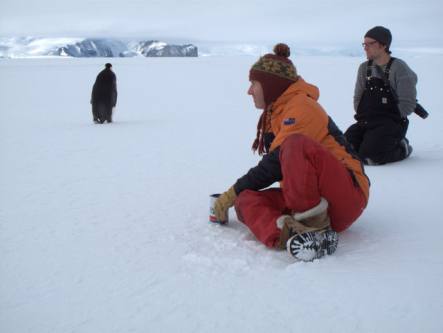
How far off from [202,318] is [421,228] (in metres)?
1.12

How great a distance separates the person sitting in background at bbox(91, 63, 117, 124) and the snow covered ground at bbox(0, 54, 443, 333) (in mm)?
2267

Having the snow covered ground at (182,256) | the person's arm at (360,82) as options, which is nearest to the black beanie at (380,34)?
the person's arm at (360,82)

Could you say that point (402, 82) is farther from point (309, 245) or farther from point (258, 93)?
point (309, 245)

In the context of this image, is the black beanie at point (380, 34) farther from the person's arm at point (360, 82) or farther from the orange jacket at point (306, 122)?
the orange jacket at point (306, 122)

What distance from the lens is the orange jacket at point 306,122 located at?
1.66 meters

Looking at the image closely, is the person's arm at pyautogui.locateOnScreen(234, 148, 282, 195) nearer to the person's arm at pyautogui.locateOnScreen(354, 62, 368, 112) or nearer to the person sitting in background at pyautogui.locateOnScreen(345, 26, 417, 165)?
the person sitting in background at pyautogui.locateOnScreen(345, 26, 417, 165)

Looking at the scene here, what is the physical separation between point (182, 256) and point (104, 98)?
4833mm

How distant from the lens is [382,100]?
319 centimetres

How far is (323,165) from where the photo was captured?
1.54 m

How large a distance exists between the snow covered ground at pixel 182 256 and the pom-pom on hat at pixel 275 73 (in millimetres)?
577

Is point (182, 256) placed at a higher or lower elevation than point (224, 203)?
lower

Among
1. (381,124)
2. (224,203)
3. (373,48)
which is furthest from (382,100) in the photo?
(224,203)

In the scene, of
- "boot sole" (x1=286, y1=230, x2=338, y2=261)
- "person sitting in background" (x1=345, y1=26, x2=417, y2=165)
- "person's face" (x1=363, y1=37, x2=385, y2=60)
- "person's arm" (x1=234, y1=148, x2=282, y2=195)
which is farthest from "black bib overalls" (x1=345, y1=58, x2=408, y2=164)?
"boot sole" (x1=286, y1=230, x2=338, y2=261)

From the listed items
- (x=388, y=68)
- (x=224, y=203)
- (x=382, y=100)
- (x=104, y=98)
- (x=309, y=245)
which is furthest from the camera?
(x=104, y=98)
